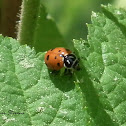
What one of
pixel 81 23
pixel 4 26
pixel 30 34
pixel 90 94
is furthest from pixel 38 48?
pixel 81 23

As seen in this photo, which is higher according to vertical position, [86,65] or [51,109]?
[86,65]

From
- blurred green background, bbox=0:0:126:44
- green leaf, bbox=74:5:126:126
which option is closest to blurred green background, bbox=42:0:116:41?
blurred green background, bbox=0:0:126:44

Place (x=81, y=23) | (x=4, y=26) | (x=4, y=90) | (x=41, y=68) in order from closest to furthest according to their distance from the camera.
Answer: (x=4, y=90) → (x=41, y=68) → (x=4, y=26) → (x=81, y=23)

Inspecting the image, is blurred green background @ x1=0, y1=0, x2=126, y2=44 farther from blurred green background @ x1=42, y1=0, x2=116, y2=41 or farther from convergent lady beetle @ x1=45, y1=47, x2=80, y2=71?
convergent lady beetle @ x1=45, y1=47, x2=80, y2=71

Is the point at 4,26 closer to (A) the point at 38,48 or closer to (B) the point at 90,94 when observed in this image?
(A) the point at 38,48

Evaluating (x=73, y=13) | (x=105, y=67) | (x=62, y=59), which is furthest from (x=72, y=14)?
(x=105, y=67)

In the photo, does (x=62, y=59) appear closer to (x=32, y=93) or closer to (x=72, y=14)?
(x=32, y=93)

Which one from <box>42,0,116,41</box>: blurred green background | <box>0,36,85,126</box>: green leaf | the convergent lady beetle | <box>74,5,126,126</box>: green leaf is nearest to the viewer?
<box>0,36,85,126</box>: green leaf
